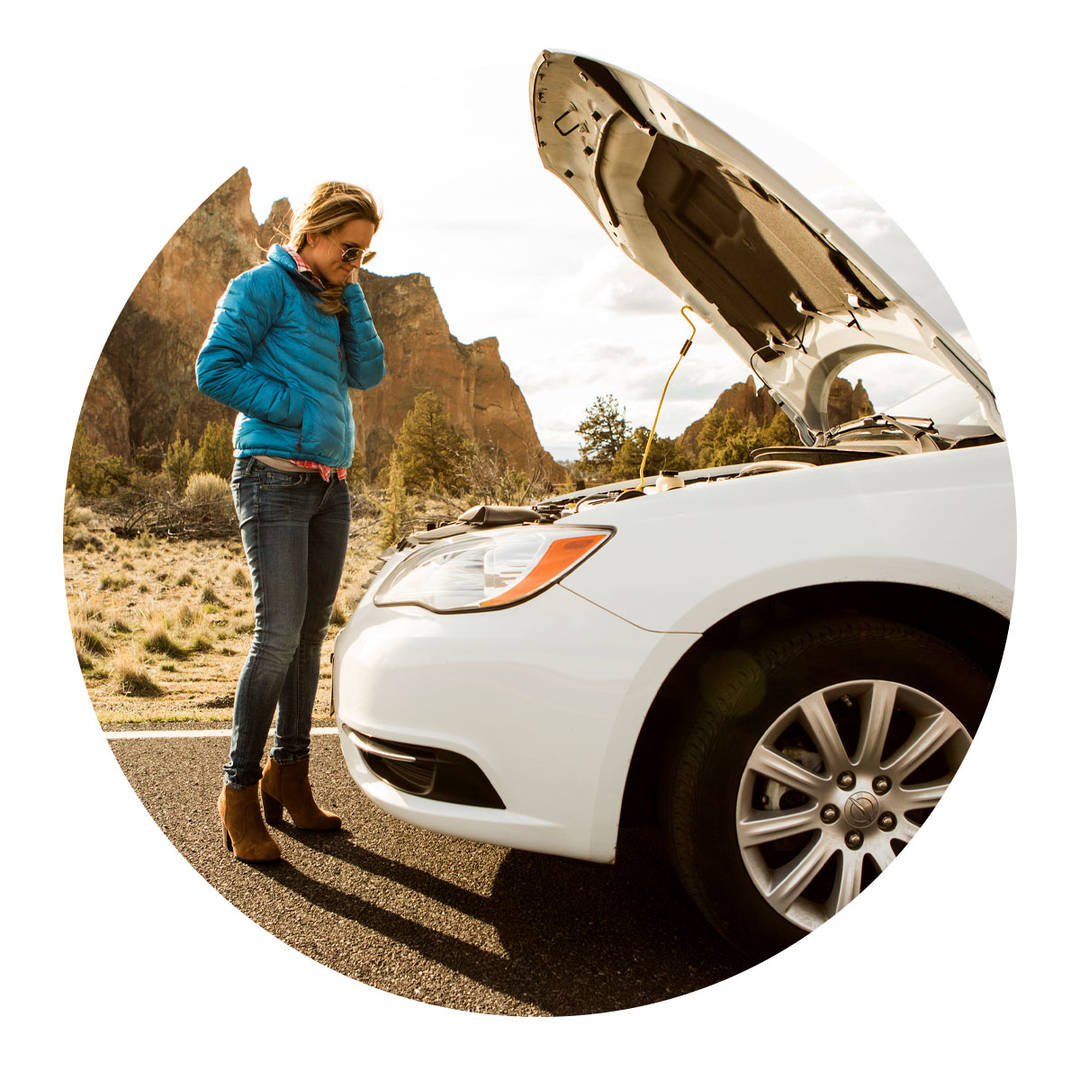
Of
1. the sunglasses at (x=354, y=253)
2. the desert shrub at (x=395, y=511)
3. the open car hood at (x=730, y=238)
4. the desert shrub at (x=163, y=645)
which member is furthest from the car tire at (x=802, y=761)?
the desert shrub at (x=395, y=511)

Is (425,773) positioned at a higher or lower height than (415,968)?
higher

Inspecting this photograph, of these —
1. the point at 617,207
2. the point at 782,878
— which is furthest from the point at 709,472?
the point at 782,878

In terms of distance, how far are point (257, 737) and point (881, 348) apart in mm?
2149

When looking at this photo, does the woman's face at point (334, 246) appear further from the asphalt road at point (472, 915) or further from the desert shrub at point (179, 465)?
the desert shrub at point (179, 465)

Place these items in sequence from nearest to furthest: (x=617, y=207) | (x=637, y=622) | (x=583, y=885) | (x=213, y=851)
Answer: (x=637, y=622), (x=583, y=885), (x=213, y=851), (x=617, y=207)

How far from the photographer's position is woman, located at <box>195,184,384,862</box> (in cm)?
194

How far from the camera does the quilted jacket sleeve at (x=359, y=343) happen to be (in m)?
2.14

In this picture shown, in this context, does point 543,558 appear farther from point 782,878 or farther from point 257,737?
point 257,737

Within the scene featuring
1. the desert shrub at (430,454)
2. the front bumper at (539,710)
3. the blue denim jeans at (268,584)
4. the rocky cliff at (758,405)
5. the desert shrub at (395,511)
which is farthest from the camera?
the desert shrub at (430,454)

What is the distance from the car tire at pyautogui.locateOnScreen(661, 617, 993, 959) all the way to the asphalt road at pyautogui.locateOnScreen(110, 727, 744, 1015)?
240 millimetres

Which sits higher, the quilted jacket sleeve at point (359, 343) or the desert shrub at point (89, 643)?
the quilted jacket sleeve at point (359, 343)

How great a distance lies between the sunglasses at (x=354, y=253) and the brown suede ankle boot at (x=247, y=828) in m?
1.51

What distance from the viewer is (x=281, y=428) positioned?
197 centimetres

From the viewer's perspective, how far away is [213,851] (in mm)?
2094
